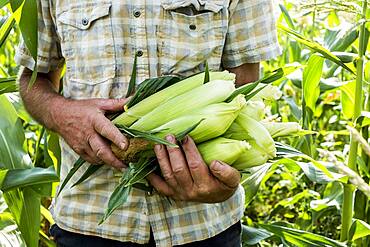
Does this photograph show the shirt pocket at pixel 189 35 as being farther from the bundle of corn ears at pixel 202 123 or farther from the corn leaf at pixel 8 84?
the corn leaf at pixel 8 84

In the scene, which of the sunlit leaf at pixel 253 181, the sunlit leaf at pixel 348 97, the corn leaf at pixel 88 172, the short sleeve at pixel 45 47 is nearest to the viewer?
the corn leaf at pixel 88 172

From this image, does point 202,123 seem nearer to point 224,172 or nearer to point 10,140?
point 224,172

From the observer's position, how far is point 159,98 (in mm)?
1450

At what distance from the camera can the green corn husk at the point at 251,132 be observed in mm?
1369

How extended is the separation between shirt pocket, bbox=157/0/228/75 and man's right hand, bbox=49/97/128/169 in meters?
0.20

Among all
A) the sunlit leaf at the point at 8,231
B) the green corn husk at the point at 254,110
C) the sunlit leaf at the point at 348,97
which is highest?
the green corn husk at the point at 254,110

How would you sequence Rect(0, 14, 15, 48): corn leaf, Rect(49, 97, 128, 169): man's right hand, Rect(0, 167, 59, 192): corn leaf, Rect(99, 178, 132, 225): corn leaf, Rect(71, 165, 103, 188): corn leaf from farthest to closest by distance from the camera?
Rect(0, 167, 59, 192): corn leaf → Rect(0, 14, 15, 48): corn leaf → Rect(71, 165, 103, 188): corn leaf → Rect(49, 97, 128, 169): man's right hand → Rect(99, 178, 132, 225): corn leaf

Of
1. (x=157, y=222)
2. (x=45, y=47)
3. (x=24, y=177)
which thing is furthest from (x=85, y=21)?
(x=24, y=177)

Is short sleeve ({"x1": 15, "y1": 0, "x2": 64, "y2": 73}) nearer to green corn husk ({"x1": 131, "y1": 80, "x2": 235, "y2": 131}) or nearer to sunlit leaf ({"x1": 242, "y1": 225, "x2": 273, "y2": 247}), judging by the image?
green corn husk ({"x1": 131, "y1": 80, "x2": 235, "y2": 131})

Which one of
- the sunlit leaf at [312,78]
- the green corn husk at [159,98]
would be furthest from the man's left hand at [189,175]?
the sunlit leaf at [312,78]

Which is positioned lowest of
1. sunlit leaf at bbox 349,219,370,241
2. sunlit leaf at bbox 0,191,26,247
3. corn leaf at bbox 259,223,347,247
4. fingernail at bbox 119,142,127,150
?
corn leaf at bbox 259,223,347,247

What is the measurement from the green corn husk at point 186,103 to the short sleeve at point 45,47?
0.39 meters

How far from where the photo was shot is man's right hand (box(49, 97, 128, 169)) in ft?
4.68

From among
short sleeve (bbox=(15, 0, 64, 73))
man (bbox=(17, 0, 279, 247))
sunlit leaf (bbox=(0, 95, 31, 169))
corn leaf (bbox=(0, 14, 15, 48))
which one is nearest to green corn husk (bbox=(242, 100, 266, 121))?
man (bbox=(17, 0, 279, 247))
